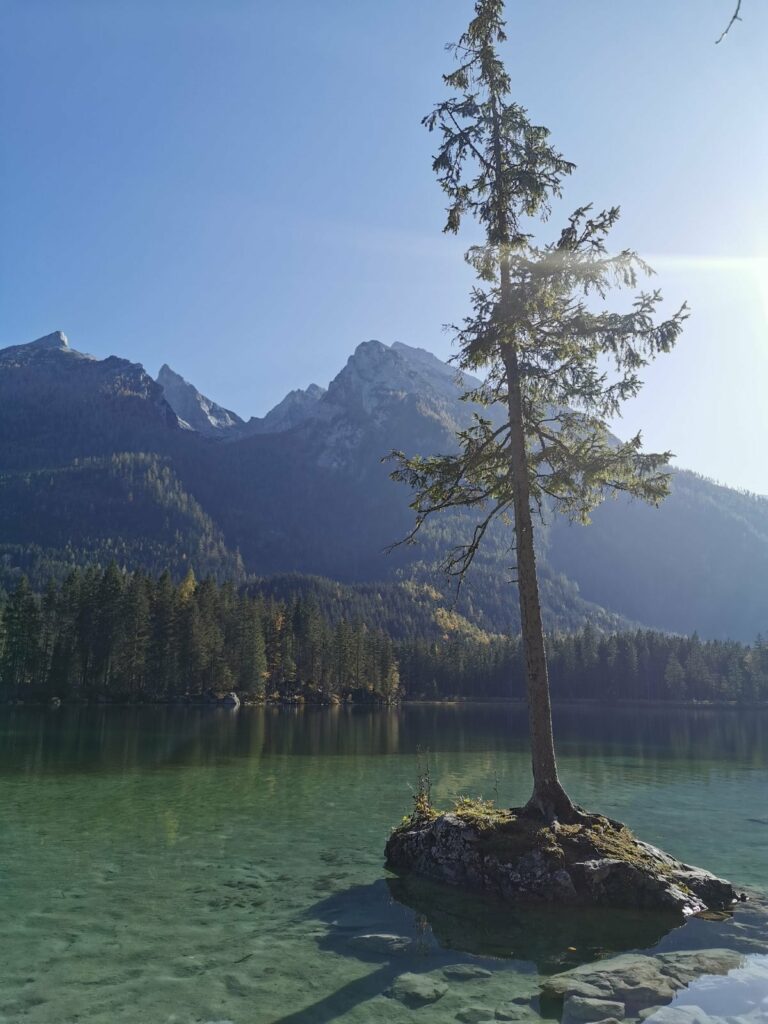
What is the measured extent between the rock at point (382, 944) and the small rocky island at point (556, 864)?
3377mm

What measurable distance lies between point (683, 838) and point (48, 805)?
20533 millimetres

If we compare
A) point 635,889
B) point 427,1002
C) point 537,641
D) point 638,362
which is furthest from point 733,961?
point 638,362

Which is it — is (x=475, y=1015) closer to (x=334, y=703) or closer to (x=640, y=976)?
(x=640, y=976)

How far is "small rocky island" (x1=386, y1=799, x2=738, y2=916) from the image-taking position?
13.4 metres

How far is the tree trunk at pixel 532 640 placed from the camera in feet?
52.0

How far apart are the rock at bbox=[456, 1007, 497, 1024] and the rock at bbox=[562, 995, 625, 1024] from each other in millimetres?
894

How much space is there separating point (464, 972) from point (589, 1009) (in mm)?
1956

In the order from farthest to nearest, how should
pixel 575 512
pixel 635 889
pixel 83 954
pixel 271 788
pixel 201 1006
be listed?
pixel 271 788 < pixel 575 512 < pixel 635 889 < pixel 83 954 < pixel 201 1006

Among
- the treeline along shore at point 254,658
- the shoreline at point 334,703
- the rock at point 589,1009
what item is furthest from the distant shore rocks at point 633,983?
the treeline along shore at point 254,658

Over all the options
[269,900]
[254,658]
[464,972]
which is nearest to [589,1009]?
[464,972]

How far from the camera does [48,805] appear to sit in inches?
880

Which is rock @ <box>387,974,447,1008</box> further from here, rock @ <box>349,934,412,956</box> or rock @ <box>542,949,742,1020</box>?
rock @ <box>542,949,742,1020</box>

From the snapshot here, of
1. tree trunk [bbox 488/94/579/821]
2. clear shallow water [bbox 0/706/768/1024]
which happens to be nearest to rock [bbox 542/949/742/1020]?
clear shallow water [bbox 0/706/768/1024]

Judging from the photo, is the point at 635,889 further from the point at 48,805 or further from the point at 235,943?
the point at 48,805
